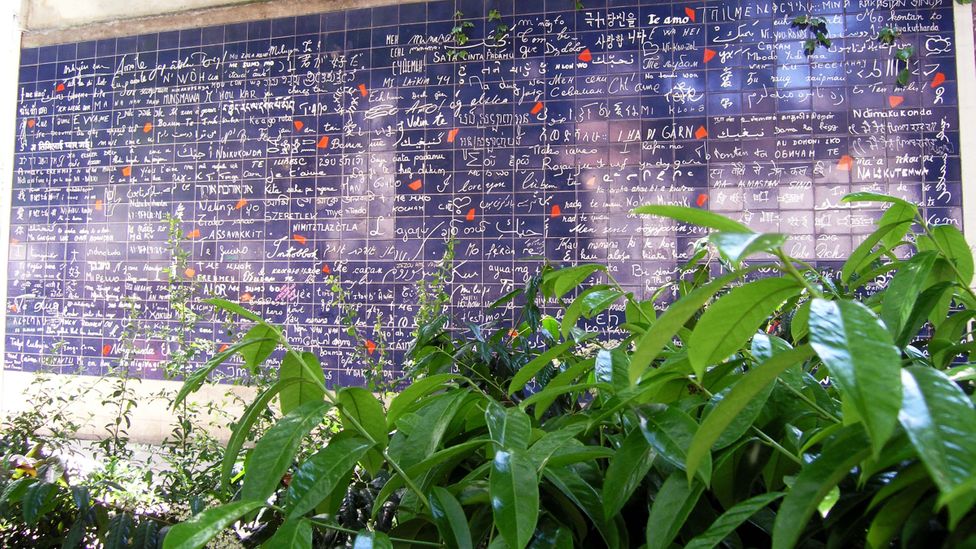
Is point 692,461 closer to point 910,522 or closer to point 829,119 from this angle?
point 910,522

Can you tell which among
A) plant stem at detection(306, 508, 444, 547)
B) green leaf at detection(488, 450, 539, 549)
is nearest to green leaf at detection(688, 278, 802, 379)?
green leaf at detection(488, 450, 539, 549)

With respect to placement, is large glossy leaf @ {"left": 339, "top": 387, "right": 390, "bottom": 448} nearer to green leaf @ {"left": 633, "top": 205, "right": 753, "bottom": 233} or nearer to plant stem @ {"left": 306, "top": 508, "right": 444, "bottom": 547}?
plant stem @ {"left": 306, "top": 508, "right": 444, "bottom": 547}

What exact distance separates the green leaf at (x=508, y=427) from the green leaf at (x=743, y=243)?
21 centimetres

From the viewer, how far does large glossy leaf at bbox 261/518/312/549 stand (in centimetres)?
39

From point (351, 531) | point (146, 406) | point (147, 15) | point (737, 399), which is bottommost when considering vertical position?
point (146, 406)

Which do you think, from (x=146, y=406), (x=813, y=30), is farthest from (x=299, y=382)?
(x=146, y=406)

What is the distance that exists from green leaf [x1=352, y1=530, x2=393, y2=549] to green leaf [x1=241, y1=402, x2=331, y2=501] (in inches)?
2.3

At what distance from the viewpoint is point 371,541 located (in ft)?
1.33

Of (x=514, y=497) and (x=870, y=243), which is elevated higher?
(x=870, y=243)

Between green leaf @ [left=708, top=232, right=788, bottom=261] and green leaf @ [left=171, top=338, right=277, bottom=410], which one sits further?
green leaf @ [left=171, top=338, right=277, bottom=410]

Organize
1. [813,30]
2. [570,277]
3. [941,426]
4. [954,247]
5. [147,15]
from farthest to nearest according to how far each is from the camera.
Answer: [147,15], [813,30], [570,277], [954,247], [941,426]

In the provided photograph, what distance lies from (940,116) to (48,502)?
4.03 meters

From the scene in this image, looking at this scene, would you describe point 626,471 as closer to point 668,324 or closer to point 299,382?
point 668,324

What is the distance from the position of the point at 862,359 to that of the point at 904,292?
22cm
